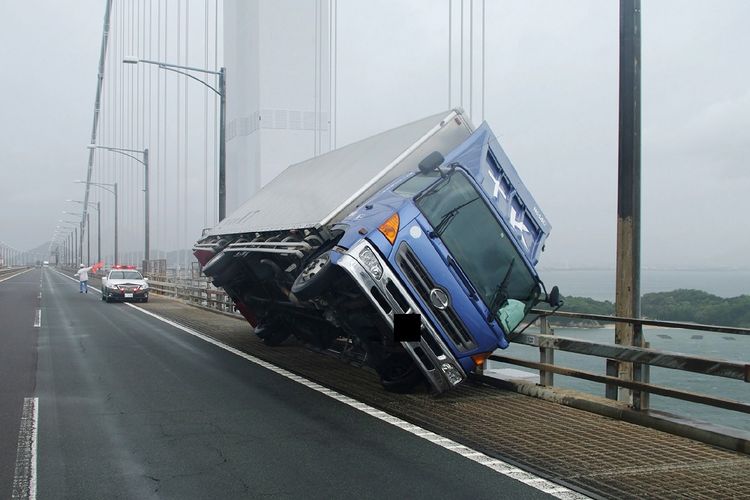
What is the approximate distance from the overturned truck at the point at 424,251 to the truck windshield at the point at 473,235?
0.5 inches

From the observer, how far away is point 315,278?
302 inches

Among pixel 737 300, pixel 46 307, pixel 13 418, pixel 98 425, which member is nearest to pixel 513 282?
pixel 737 300

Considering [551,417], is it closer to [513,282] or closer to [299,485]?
[513,282]

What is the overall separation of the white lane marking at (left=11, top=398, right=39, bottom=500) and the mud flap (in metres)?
3.42

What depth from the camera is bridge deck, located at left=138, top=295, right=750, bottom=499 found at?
5.17 metres

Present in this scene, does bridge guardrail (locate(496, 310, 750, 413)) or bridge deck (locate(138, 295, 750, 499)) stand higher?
bridge guardrail (locate(496, 310, 750, 413))

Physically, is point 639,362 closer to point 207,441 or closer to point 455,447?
point 455,447

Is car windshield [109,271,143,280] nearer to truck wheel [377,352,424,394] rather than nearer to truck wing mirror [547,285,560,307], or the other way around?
truck wheel [377,352,424,394]

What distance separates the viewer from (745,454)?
5.93 m

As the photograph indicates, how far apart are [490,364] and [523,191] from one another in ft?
10.2

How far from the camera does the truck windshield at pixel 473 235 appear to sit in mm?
7688

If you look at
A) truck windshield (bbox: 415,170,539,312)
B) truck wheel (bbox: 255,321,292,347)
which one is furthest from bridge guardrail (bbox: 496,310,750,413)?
truck wheel (bbox: 255,321,292,347)

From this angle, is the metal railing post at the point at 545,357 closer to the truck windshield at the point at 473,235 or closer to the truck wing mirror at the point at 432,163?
the truck windshield at the point at 473,235

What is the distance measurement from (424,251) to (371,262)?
607mm
